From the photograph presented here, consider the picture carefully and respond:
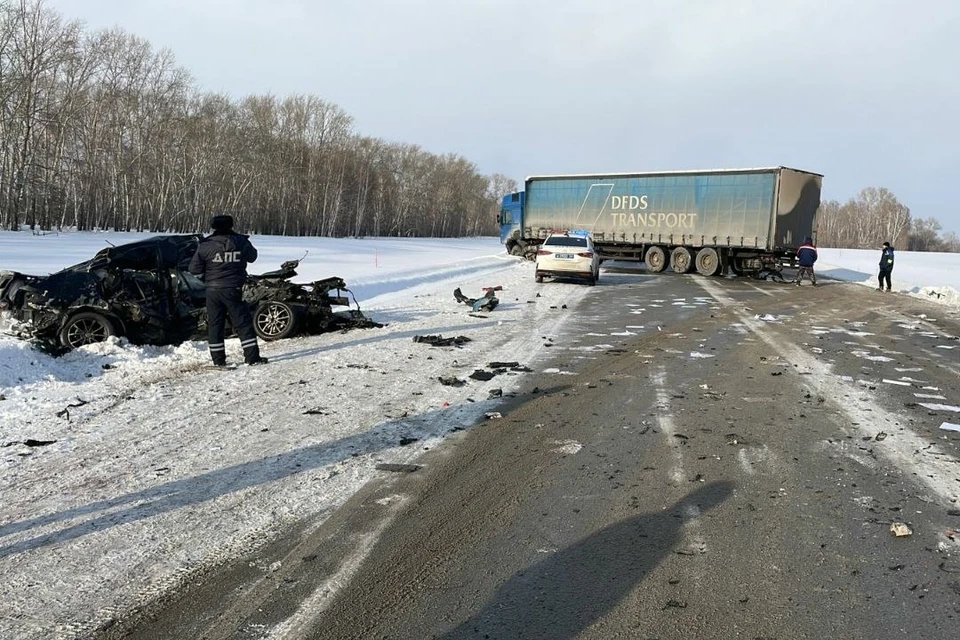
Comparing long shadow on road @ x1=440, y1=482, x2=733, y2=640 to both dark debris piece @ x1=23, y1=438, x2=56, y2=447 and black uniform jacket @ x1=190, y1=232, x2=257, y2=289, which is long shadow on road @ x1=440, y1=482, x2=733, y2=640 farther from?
black uniform jacket @ x1=190, y1=232, x2=257, y2=289

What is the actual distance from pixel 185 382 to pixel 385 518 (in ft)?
13.8

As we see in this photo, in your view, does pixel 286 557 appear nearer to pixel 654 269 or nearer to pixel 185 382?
pixel 185 382

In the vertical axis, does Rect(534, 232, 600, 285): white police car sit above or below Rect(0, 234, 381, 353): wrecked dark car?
above

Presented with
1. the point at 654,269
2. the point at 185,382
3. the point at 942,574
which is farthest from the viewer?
the point at 654,269

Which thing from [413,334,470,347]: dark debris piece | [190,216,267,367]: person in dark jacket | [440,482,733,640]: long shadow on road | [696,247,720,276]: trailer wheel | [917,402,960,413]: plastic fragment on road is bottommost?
[440,482,733,640]: long shadow on road

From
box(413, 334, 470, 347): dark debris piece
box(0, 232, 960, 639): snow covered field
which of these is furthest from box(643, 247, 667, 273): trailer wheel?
box(413, 334, 470, 347): dark debris piece

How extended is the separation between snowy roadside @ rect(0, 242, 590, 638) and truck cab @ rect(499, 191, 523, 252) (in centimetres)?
2561

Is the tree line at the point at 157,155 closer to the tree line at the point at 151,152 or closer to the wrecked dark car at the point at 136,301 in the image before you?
the tree line at the point at 151,152

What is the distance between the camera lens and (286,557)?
3350 millimetres

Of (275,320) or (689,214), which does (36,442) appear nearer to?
(275,320)

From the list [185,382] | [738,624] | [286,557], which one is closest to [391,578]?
[286,557]

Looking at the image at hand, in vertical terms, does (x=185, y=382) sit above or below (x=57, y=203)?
below

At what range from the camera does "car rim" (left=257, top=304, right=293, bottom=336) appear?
33.2ft

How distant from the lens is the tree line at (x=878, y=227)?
117188 mm
